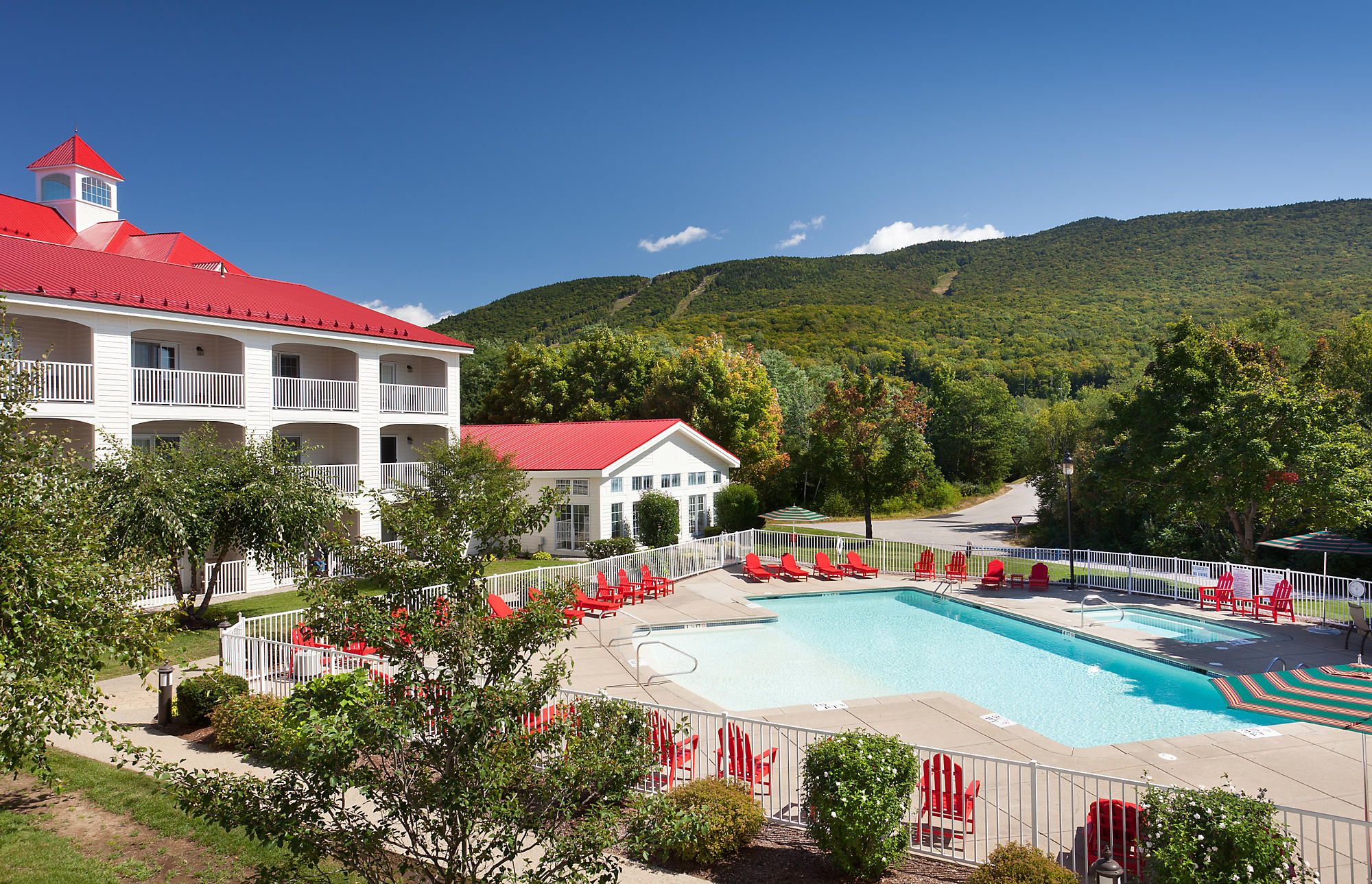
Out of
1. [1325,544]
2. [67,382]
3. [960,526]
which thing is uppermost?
[67,382]

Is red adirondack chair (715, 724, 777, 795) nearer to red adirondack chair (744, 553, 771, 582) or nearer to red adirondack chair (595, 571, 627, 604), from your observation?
red adirondack chair (595, 571, 627, 604)

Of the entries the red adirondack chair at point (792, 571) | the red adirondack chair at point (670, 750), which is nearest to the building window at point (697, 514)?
the red adirondack chair at point (792, 571)

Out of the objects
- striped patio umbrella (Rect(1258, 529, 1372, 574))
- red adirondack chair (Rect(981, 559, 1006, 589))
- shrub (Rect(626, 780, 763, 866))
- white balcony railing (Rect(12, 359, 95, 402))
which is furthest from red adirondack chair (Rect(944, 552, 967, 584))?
white balcony railing (Rect(12, 359, 95, 402))

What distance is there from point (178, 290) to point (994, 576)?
25572 mm

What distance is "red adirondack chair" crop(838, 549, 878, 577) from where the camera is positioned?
83.6ft

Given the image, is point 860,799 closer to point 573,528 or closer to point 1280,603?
point 1280,603

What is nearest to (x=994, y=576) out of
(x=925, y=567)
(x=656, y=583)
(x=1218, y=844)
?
(x=925, y=567)

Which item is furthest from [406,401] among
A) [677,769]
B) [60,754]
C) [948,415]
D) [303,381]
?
[948,415]

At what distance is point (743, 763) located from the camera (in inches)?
361

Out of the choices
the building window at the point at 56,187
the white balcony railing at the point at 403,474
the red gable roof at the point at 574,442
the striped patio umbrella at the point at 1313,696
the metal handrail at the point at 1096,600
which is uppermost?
the building window at the point at 56,187

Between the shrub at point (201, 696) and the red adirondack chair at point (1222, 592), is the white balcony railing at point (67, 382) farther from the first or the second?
the red adirondack chair at point (1222, 592)

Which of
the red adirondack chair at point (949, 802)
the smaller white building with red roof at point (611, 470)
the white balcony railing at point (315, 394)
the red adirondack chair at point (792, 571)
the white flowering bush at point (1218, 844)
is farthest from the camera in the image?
the smaller white building with red roof at point (611, 470)

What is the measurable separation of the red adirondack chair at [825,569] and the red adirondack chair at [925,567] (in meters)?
2.39

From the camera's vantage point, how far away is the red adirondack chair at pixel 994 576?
23422mm
